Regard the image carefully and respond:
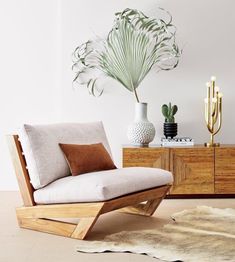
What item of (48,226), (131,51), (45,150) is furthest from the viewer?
(131,51)

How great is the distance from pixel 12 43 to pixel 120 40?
1126mm

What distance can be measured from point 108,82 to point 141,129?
2.28 ft

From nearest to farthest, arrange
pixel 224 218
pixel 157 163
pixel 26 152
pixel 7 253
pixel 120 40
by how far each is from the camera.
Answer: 1. pixel 7 253
2. pixel 26 152
3. pixel 224 218
4. pixel 157 163
5. pixel 120 40

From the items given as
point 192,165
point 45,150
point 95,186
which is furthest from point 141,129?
point 95,186

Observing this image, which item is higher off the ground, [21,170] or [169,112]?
[169,112]

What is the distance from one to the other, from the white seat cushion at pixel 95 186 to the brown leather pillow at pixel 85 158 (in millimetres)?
118

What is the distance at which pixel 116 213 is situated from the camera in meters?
3.57

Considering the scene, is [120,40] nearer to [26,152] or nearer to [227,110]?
[227,110]

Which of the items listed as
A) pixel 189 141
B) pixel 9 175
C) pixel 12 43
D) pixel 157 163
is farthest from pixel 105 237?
pixel 12 43

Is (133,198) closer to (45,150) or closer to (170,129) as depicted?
(45,150)

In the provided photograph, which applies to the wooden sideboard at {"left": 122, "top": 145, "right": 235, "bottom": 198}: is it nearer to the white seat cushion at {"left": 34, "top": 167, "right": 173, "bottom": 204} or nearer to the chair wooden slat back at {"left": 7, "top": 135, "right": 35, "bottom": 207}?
the white seat cushion at {"left": 34, "top": 167, "right": 173, "bottom": 204}

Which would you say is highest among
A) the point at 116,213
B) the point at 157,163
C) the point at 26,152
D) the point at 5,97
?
the point at 5,97

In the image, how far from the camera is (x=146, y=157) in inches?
164

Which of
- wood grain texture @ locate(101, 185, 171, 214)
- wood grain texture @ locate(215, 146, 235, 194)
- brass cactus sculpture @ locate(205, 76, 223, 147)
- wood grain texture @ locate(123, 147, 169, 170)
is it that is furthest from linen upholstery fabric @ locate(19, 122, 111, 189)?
brass cactus sculpture @ locate(205, 76, 223, 147)
